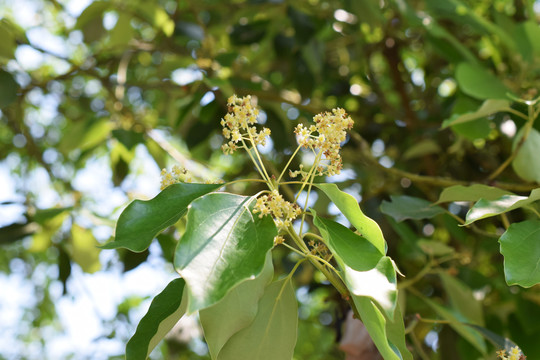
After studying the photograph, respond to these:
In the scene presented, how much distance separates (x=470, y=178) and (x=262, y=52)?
82 centimetres

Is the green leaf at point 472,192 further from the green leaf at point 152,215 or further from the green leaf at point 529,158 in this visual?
the green leaf at point 152,215

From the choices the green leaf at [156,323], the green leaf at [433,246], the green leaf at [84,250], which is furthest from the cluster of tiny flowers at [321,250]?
the green leaf at [84,250]

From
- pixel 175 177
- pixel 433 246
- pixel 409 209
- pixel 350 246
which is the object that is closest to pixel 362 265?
pixel 350 246

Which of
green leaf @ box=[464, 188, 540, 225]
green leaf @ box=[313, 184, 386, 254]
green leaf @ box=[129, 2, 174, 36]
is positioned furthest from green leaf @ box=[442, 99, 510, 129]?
green leaf @ box=[129, 2, 174, 36]

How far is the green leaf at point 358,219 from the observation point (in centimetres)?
61

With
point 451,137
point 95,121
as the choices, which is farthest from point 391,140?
point 95,121

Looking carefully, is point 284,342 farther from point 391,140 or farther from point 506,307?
point 391,140

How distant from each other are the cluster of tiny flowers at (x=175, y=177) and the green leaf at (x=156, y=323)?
14cm

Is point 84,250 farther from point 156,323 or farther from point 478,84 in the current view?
point 478,84

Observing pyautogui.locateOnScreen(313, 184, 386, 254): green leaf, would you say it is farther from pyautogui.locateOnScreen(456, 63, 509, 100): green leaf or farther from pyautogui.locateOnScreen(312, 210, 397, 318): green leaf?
pyautogui.locateOnScreen(456, 63, 509, 100): green leaf

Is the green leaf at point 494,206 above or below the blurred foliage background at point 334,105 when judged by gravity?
above

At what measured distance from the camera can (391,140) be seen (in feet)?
6.19

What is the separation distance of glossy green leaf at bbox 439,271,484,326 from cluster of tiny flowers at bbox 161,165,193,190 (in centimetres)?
74

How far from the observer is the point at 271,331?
0.69 m
